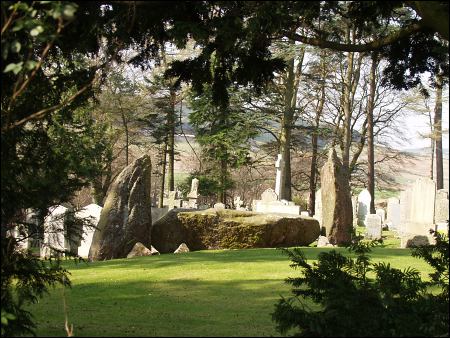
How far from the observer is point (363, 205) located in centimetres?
3094

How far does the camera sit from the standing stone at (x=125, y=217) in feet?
51.4

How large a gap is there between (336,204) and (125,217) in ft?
22.1

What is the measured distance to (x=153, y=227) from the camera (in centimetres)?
1706

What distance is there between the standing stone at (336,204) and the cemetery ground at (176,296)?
177 inches

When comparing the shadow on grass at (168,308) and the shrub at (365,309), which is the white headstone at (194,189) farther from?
the shrub at (365,309)

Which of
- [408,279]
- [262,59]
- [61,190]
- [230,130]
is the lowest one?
[408,279]

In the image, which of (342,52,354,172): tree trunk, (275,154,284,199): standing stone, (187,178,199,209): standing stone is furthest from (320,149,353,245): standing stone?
(187,178,199,209): standing stone

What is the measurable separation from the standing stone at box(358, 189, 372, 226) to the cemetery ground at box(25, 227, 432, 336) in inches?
653

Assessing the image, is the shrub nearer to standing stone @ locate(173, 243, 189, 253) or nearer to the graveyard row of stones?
the graveyard row of stones

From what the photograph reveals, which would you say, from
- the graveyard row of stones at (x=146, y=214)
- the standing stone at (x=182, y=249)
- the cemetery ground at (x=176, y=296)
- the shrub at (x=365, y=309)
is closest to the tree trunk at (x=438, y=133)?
the graveyard row of stones at (x=146, y=214)

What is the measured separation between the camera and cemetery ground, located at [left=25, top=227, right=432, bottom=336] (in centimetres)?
668

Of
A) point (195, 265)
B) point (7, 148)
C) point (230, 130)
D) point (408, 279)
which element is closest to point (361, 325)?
point (408, 279)

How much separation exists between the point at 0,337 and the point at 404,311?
125 inches

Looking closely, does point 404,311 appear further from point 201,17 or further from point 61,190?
point 201,17
